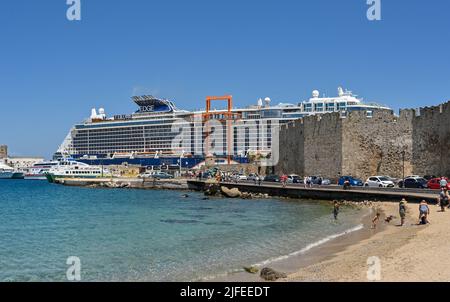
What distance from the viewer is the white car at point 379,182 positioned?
29.8 m

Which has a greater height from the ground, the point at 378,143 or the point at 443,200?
the point at 378,143

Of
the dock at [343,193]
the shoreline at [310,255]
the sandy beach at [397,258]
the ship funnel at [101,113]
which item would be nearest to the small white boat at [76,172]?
the ship funnel at [101,113]

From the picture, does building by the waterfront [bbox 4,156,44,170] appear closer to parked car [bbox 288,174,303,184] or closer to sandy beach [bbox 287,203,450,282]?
parked car [bbox 288,174,303,184]

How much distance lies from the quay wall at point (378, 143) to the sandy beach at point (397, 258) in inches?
559

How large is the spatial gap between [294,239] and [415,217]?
4.56 meters

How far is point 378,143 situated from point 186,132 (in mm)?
51557

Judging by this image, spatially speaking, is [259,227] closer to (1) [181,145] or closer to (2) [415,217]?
(2) [415,217]

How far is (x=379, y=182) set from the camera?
30.4m

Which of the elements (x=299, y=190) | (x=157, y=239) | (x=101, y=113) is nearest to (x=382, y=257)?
(x=157, y=239)

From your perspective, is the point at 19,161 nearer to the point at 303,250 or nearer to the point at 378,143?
the point at 378,143

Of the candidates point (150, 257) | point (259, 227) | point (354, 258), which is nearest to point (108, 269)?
point (150, 257)

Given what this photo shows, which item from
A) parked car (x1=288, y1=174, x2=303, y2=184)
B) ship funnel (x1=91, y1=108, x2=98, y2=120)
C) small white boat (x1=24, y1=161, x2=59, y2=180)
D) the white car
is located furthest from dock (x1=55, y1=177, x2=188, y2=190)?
ship funnel (x1=91, y1=108, x2=98, y2=120)

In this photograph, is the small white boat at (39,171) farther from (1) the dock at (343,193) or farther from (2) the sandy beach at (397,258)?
(2) the sandy beach at (397,258)
